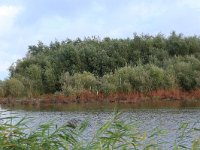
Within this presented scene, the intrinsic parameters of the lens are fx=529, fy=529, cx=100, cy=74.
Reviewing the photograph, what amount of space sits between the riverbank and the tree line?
57 centimetres

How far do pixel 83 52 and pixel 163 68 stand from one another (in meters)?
8.95

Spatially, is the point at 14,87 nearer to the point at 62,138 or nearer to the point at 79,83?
the point at 79,83

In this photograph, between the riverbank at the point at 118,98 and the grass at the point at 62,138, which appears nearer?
the grass at the point at 62,138

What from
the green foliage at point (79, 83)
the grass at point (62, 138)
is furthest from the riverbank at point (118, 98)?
the grass at point (62, 138)

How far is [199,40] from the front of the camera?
53812 mm

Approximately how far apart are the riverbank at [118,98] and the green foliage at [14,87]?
7.84ft

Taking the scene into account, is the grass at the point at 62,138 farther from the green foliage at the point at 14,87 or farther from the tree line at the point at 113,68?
the green foliage at the point at 14,87

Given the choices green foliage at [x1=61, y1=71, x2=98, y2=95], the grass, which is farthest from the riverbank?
the grass

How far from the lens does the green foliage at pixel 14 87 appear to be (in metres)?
49.5

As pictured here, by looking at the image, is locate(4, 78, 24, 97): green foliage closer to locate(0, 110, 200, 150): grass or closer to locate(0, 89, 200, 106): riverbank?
locate(0, 89, 200, 106): riverbank

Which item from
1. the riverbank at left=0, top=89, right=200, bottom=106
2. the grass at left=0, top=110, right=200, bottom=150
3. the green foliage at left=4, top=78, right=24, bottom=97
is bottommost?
the grass at left=0, top=110, right=200, bottom=150

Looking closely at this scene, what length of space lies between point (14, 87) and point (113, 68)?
9880 millimetres

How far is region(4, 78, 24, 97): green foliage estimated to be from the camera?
49500 mm

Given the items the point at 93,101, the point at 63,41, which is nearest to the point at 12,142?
the point at 93,101
